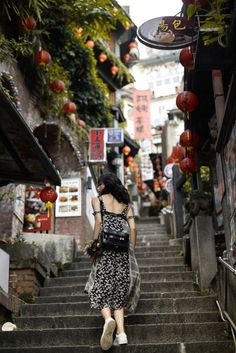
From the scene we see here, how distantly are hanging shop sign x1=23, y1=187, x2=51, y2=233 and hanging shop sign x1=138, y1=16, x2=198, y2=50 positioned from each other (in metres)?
6.69

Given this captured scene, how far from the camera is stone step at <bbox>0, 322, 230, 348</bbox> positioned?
5.45m

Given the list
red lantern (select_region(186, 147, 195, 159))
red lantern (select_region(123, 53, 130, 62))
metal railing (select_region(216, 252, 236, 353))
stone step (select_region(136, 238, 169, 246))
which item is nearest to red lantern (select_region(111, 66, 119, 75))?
red lantern (select_region(123, 53, 130, 62))

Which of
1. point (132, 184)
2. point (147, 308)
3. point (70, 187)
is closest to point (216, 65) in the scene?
point (147, 308)

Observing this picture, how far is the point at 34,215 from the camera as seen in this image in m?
12.0

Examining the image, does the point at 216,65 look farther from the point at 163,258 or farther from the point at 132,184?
the point at 132,184

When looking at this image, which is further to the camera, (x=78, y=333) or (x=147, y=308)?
(x=147, y=308)

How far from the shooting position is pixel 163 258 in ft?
29.9

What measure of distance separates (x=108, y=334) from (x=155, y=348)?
59 cm

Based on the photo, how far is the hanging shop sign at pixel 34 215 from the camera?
1193 centimetres

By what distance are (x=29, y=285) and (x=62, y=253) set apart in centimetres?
244

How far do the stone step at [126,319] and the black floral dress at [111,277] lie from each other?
2.92ft

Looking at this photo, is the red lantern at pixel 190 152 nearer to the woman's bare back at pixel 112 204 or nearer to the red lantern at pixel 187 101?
the red lantern at pixel 187 101

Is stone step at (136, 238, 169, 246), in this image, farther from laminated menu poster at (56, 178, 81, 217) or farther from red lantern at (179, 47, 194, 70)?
red lantern at (179, 47, 194, 70)

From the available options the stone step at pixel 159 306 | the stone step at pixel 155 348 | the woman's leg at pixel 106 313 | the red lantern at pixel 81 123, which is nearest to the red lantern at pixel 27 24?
the red lantern at pixel 81 123
